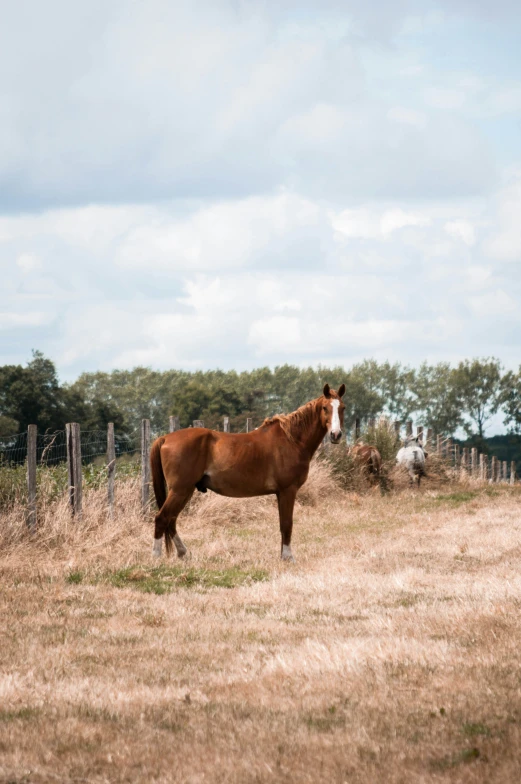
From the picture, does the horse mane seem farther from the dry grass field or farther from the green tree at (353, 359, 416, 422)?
the green tree at (353, 359, 416, 422)

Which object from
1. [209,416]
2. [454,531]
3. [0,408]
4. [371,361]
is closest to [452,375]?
[371,361]

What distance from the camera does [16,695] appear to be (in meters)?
4.88

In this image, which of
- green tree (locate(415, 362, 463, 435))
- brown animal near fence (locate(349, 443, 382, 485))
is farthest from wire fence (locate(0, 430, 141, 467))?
green tree (locate(415, 362, 463, 435))

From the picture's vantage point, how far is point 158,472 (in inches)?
419

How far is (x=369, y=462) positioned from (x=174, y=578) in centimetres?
1251

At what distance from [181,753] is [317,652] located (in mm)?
1792

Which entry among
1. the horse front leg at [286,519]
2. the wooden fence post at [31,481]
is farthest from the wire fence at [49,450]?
the horse front leg at [286,519]

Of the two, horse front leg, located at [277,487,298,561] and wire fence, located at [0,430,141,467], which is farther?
wire fence, located at [0,430,141,467]

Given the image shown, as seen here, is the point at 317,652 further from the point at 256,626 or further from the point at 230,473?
the point at 230,473

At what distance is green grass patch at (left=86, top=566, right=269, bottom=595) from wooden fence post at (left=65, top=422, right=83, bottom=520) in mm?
2872

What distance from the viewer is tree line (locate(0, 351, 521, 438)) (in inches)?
1902

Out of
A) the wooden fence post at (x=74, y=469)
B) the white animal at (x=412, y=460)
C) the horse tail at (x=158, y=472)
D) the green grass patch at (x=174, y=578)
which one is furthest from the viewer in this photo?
the white animal at (x=412, y=460)

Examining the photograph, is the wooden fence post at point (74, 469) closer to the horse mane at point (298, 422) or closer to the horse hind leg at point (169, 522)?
the horse hind leg at point (169, 522)

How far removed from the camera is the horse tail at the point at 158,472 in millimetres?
10484
